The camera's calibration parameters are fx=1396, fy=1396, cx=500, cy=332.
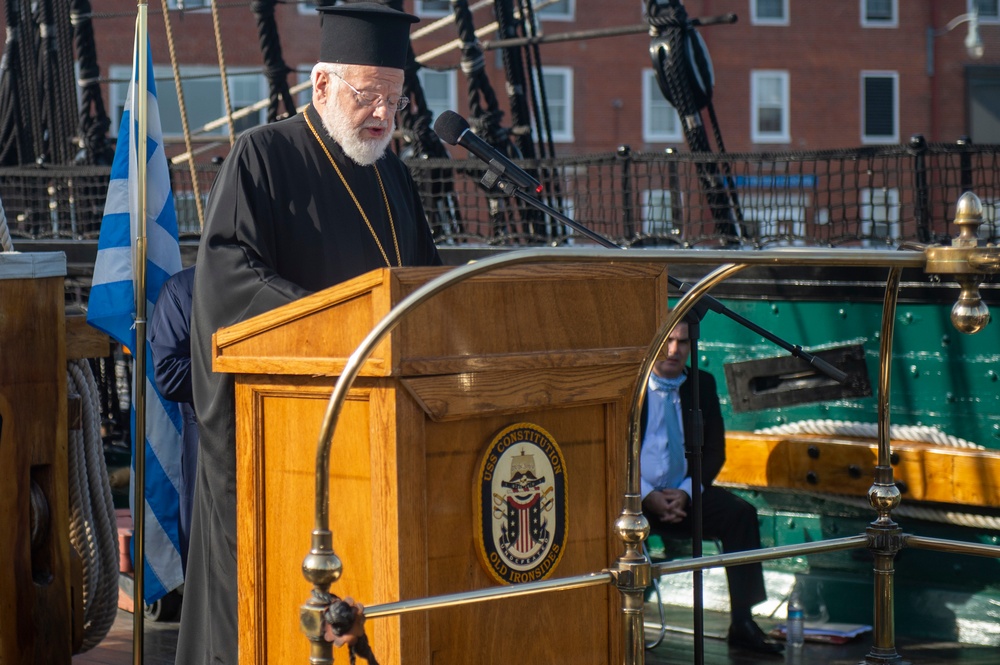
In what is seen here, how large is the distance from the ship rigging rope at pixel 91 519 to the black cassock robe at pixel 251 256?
1361 millimetres

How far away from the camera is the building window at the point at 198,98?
2531 centimetres

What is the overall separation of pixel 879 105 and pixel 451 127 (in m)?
28.4

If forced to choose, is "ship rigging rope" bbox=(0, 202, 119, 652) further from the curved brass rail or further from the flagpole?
the curved brass rail

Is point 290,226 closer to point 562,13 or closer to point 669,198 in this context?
point 669,198

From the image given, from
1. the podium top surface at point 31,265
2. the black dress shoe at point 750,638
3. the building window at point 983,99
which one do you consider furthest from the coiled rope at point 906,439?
the building window at point 983,99

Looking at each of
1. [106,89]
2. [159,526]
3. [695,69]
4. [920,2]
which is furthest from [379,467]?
[920,2]

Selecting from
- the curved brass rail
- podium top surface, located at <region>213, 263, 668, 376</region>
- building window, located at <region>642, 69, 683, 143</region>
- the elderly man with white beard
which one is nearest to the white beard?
the elderly man with white beard

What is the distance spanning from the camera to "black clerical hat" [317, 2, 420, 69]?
3.56 metres

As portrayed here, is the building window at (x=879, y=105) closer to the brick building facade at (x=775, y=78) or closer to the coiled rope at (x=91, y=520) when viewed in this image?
the brick building facade at (x=775, y=78)

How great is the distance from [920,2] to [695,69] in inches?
996

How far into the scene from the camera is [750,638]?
5723mm

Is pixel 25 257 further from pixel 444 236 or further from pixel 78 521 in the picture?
pixel 444 236

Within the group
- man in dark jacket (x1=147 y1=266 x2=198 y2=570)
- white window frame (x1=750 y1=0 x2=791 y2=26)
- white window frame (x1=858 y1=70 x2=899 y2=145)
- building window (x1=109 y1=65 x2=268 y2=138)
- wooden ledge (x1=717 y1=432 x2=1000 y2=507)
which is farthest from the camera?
white window frame (x1=858 y1=70 x2=899 y2=145)

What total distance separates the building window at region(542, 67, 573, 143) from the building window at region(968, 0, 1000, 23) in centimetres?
973
